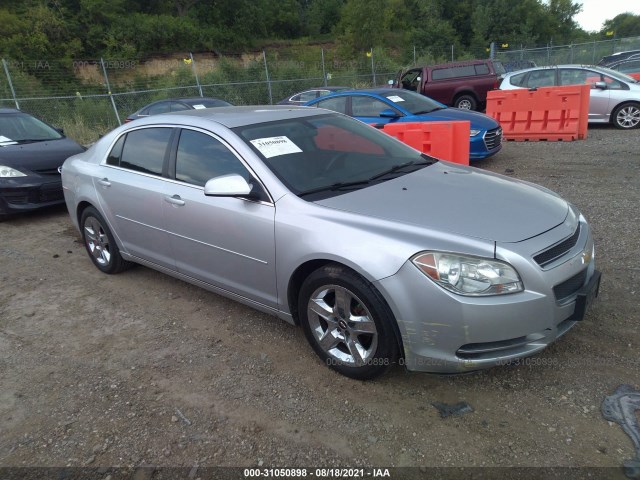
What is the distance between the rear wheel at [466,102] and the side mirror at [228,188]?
43.5 ft

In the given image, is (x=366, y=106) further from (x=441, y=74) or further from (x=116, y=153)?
(x=441, y=74)

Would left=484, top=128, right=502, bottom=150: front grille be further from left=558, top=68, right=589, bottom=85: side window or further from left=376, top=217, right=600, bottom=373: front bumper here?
left=376, top=217, right=600, bottom=373: front bumper

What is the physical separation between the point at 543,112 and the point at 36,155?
9.76m

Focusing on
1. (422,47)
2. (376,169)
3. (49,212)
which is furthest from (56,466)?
(422,47)

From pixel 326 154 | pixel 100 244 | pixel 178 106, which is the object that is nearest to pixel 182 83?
pixel 178 106

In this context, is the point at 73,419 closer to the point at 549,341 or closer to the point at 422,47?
the point at 549,341

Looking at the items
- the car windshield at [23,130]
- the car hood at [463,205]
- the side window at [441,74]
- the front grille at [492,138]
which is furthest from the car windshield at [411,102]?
the side window at [441,74]

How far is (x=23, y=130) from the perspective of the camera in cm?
755

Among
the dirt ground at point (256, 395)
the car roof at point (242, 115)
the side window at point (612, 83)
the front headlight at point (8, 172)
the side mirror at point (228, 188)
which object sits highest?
the car roof at point (242, 115)

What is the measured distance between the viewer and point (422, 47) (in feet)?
144

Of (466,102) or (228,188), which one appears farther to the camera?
(466,102)

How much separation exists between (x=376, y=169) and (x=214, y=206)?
1.19 meters

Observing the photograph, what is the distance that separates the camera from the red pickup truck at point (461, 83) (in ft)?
47.9

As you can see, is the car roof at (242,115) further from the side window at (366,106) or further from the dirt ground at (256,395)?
the side window at (366,106)
